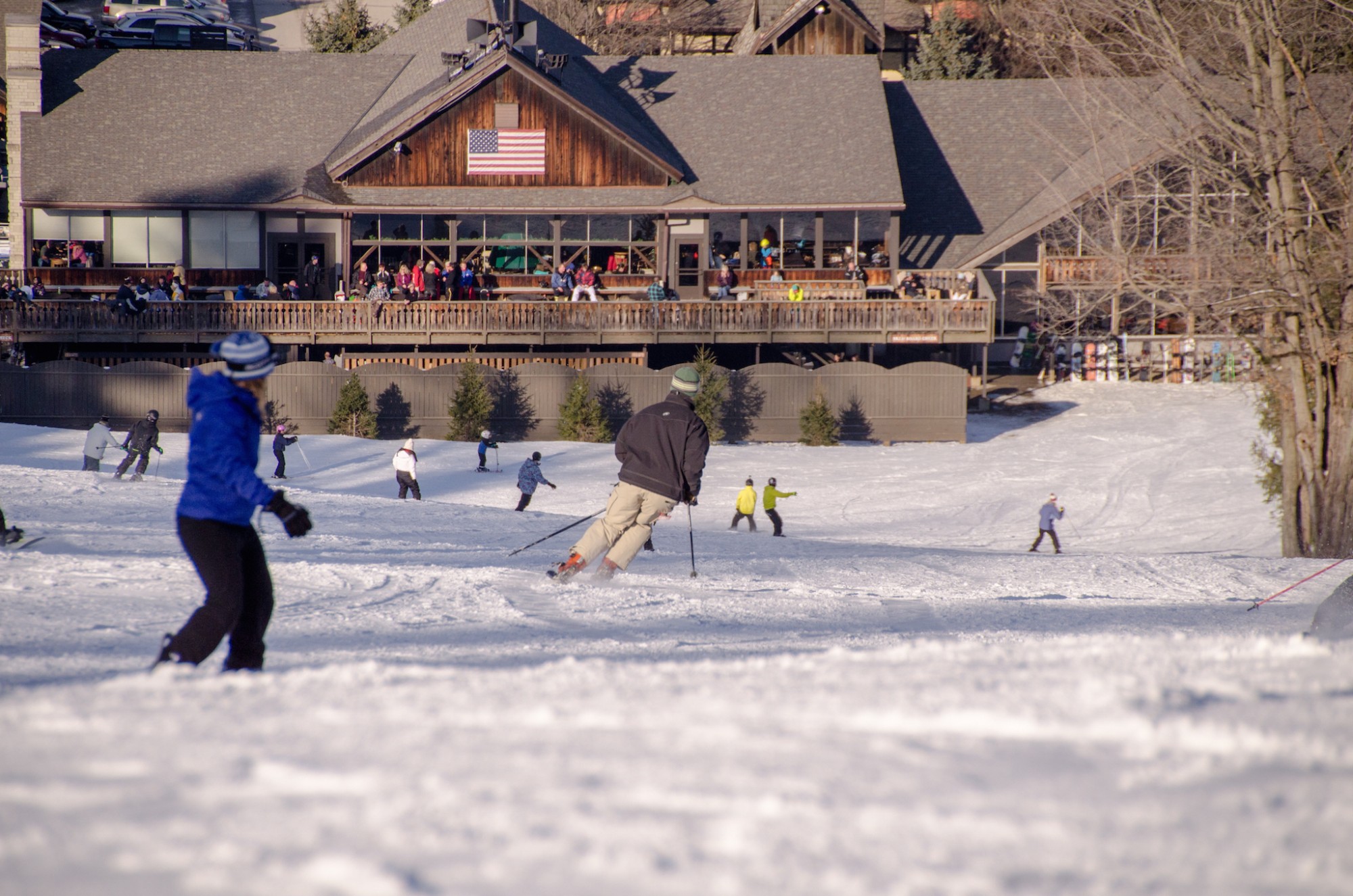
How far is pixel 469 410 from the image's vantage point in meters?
27.6

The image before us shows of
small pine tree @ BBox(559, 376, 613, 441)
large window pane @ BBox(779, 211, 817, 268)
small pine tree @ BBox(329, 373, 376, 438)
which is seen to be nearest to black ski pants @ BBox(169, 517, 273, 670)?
small pine tree @ BBox(559, 376, 613, 441)

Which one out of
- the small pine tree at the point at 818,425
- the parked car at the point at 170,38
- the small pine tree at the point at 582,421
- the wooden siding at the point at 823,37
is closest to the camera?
the small pine tree at the point at 582,421

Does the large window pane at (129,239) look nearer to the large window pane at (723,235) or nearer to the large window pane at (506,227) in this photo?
the large window pane at (506,227)

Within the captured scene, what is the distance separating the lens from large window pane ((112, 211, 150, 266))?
33.1 m

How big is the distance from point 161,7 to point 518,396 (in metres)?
30.3

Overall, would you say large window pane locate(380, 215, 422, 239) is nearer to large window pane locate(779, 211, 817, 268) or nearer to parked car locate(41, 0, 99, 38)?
large window pane locate(779, 211, 817, 268)

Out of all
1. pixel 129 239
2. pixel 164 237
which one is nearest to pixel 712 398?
pixel 164 237

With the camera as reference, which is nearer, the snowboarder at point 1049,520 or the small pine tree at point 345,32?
the snowboarder at point 1049,520

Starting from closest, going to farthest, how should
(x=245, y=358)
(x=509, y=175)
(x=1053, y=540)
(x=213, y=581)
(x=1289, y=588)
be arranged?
(x=213, y=581) < (x=245, y=358) < (x=1289, y=588) < (x=1053, y=540) < (x=509, y=175)

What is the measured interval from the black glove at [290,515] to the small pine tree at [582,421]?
22.4 m

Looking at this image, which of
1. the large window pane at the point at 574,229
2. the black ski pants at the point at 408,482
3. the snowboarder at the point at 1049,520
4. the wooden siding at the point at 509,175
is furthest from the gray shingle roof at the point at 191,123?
the snowboarder at the point at 1049,520

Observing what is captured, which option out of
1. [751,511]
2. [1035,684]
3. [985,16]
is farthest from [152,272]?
[985,16]

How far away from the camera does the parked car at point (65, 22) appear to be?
43781 mm

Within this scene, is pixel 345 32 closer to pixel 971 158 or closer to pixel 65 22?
pixel 65 22
